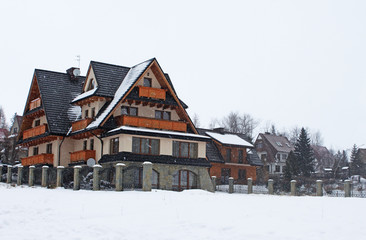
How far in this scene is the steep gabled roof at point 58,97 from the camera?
41.9 m

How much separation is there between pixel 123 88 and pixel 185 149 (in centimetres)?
699

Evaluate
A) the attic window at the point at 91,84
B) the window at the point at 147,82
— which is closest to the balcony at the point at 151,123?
the window at the point at 147,82

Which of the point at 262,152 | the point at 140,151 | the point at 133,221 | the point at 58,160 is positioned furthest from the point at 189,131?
the point at 262,152

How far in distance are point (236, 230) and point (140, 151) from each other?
23.5m

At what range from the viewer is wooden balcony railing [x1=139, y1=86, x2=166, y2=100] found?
3812 cm

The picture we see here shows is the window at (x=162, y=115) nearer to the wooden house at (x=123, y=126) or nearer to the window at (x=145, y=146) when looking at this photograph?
the wooden house at (x=123, y=126)

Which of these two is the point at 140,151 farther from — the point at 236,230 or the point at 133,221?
the point at 236,230

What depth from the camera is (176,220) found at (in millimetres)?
15523

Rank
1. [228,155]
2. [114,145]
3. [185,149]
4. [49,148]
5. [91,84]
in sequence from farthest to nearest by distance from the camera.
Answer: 1. [228,155]
2. [49,148]
3. [91,84]
4. [185,149]
5. [114,145]

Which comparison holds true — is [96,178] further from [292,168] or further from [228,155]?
[292,168]

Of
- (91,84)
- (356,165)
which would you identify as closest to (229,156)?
(91,84)

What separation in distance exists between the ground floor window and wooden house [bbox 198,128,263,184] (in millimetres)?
12797

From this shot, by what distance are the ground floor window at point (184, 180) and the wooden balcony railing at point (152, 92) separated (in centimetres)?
623

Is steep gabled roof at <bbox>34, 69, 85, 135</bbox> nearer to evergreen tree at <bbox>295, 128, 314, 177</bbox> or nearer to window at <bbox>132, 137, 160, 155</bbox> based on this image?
window at <bbox>132, 137, 160, 155</bbox>
